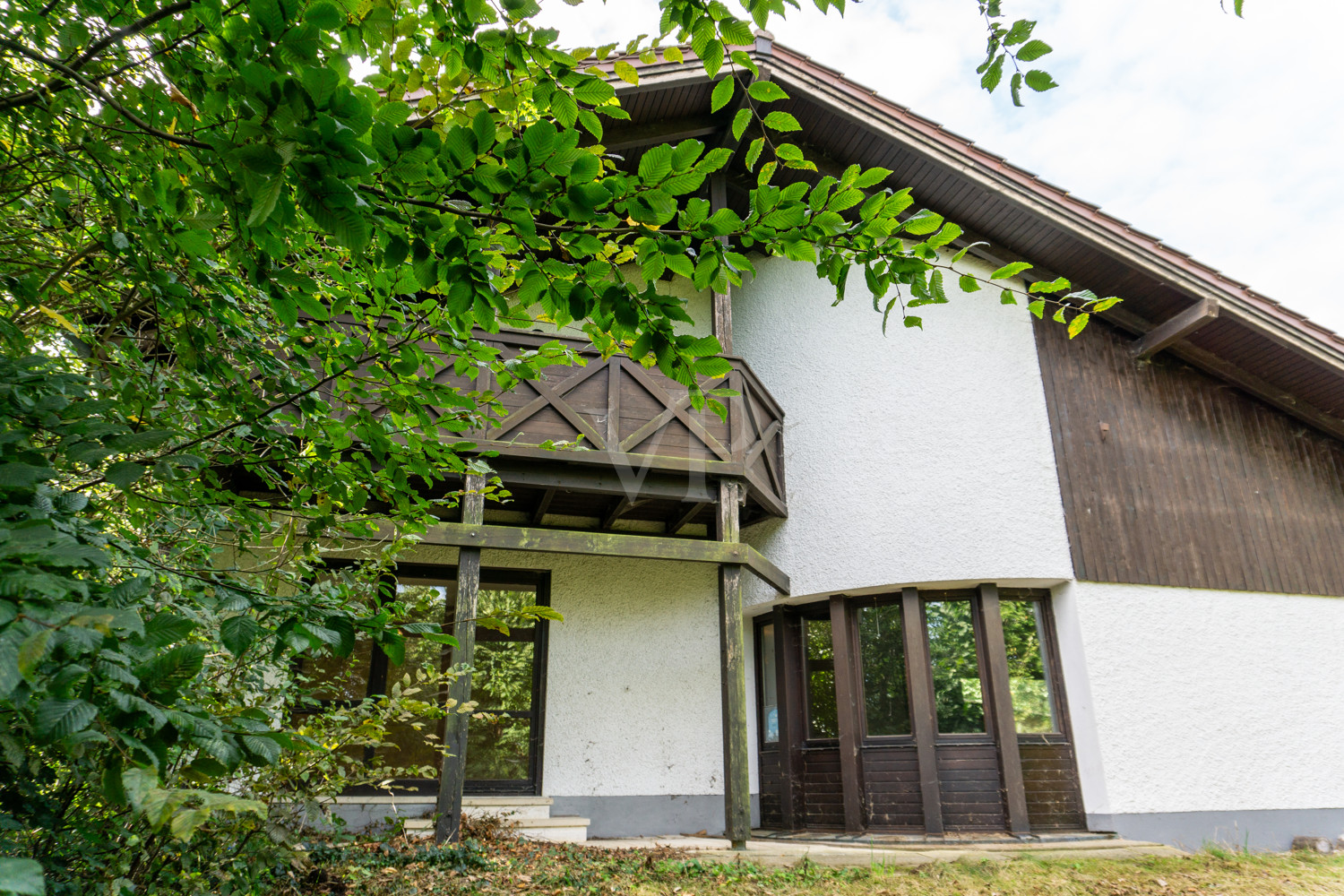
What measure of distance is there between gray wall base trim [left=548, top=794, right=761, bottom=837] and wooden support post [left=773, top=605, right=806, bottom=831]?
65 centimetres

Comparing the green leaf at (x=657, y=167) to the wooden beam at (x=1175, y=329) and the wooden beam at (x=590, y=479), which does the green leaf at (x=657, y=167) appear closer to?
the wooden beam at (x=590, y=479)

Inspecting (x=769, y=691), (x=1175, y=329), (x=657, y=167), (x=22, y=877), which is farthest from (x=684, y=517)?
(x=22, y=877)

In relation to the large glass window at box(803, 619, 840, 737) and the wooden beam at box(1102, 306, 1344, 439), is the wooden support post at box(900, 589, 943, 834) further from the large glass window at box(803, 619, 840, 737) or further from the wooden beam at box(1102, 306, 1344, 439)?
Result: the wooden beam at box(1102, 306, 1344, 439)

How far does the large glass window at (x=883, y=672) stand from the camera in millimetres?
7090

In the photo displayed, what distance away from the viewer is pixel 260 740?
1.11 meters

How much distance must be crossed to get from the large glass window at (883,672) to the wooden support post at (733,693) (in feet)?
5.20

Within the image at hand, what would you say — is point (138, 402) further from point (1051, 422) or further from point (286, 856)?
point (1051, 422)

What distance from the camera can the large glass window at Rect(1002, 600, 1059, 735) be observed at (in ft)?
22.5

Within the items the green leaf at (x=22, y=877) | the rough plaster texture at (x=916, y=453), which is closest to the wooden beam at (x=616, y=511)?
the rough plaster texture at (x=916, y=453)

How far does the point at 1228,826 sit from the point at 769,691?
4.01 metres

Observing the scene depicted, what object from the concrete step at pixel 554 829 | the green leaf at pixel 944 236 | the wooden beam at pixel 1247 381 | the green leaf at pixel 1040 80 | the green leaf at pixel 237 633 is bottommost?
the concrete step at pixel 554 829

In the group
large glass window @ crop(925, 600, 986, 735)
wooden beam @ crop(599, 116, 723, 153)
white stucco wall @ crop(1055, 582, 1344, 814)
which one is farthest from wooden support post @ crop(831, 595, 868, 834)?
wooden beam @ crop(599, 116, 723, 153)

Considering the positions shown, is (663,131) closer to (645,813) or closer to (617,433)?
(617,433)

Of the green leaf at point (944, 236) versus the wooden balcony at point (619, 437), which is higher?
the wooden balcony at point (619, 437)
